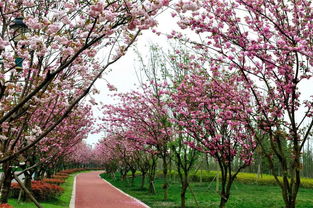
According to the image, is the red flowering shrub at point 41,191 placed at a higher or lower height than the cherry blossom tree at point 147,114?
lower

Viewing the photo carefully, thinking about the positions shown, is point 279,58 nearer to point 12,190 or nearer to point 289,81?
point 289,81

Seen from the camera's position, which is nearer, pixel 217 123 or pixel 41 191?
pixel 217 123

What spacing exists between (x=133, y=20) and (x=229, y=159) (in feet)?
22.1

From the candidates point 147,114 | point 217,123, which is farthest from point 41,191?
point 217,123

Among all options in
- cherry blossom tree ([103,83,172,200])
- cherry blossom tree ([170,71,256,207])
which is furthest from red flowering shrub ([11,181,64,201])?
cherry blossom tree ([170,71,256,207])

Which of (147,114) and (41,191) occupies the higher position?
(147,114)

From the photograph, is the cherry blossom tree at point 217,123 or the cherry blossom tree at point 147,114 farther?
the cherry blossom tree at point 147,114

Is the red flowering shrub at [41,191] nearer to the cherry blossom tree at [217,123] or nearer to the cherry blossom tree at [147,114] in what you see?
the cherry blossom tree at [147,114]

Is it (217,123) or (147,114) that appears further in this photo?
(147,114)

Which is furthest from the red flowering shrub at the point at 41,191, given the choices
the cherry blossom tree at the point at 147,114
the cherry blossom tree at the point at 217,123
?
the cherry blossom tree at the point at 217,123

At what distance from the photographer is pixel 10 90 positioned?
474 cm

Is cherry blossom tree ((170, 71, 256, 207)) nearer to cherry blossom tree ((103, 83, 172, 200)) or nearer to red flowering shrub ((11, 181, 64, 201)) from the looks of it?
cherry blossom tree ((103, 83, 172, 200))

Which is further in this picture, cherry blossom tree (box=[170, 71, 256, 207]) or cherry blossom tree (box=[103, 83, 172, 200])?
cherry blossom tree (box=[103, 83, 172, 200])

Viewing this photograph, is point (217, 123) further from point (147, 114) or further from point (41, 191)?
point (41, 191)
